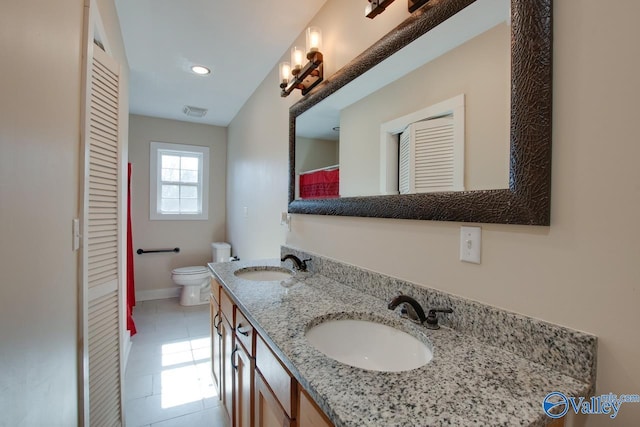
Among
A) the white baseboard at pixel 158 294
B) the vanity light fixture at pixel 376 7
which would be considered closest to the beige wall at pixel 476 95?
the vanity light fixture at pixel 376 7

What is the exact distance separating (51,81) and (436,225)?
1.31 m

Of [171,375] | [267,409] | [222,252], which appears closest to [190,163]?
[222,252]

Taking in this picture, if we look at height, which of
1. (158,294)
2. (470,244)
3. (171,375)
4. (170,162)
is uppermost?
(170,162)

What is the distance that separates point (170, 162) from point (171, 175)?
18 cm

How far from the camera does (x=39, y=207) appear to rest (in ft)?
Answer: 2.66

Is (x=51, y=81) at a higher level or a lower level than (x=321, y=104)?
lower

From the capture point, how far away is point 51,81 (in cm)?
86

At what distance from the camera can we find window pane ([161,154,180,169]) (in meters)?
4.01

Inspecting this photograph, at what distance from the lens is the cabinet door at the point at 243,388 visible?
3.80ft

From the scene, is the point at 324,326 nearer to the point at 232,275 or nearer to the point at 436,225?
the point at 436,225

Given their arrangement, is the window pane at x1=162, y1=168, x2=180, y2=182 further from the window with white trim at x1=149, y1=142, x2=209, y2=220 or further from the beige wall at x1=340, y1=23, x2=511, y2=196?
the beige wall at x1=340, y1=23, x2=511, y2=196

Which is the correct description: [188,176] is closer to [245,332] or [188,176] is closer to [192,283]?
[192,283]

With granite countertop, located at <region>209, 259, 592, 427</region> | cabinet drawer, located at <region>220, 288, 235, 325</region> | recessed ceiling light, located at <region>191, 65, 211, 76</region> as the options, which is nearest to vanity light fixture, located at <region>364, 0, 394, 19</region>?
granite countertop, located at <region>209, 259, 592, 427</region>

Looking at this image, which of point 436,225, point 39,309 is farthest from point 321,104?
point 39,309
